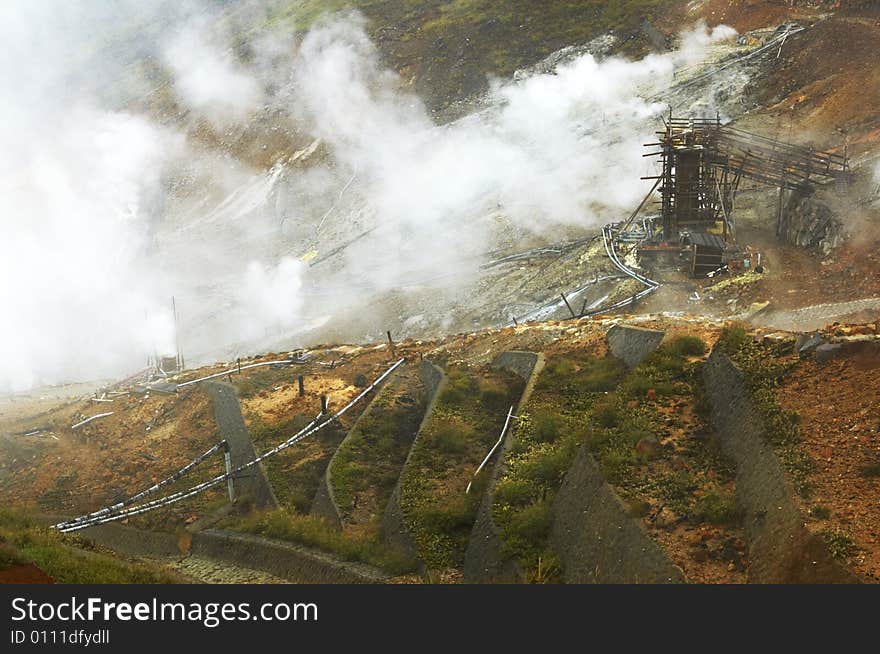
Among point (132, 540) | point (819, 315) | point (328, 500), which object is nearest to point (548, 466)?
point (328, 500)

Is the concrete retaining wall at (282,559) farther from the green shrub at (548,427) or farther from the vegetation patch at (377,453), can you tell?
the green shrub at (548,427)

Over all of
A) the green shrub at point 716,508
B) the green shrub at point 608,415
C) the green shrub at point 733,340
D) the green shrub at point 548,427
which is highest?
the green shrub at point 733,340

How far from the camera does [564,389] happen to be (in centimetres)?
1507

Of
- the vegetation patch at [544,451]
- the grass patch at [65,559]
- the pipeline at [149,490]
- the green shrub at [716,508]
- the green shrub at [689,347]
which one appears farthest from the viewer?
the pipeline at [149,490]

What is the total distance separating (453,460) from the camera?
1466 cm

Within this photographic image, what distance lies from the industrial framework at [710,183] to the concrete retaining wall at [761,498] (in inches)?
Answer: 452

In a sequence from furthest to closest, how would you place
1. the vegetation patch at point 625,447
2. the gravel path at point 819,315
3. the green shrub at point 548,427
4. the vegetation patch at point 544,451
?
the gravel path at point 819,315 → the green shrub at point 548,427 → the vegetation patch at point 544,451 → the vegetation patch at point 625,447

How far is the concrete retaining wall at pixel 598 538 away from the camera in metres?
9.69

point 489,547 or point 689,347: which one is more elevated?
point 689,347

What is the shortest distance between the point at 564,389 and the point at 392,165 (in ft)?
92.1

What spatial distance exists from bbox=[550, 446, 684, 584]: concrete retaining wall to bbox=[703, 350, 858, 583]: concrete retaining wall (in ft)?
3.11

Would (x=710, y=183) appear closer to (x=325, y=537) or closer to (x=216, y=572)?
(x=325, y=537)

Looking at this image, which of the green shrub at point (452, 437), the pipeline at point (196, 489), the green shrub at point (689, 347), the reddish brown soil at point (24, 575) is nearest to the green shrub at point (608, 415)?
the green shrub at point (689, 347)

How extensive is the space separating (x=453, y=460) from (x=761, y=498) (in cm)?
566
